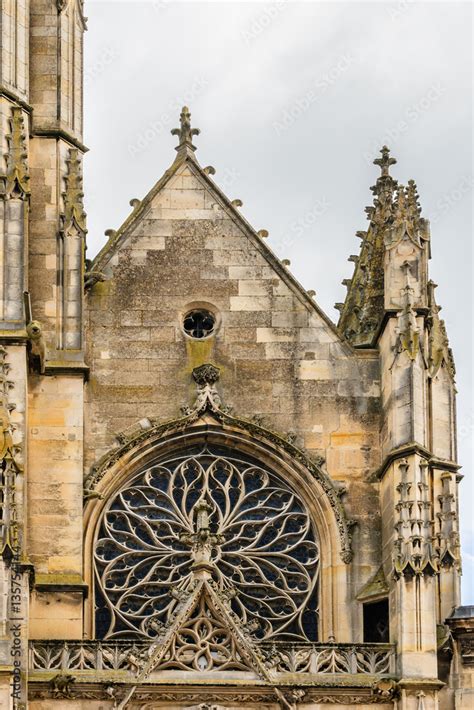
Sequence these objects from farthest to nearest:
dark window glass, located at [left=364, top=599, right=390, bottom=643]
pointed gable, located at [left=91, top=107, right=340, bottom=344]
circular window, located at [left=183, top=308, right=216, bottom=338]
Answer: pointed gable, located at [left=91, top=107, right=340, bottom=344]
circular window, located at [left=183, top=308, right=216, bottom=338]
dark window glass, located at [left=364, top=599, right=390, bottom=643]

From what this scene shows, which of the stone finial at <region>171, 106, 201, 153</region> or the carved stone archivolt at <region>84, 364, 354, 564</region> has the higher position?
the stone finial at <region>171, 106, 201, 153</region>

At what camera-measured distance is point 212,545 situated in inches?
1352

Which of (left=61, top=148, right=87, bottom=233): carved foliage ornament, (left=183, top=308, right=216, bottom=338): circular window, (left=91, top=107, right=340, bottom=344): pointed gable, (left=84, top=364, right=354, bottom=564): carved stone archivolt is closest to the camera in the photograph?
(left=84, top=364, right=354, bottom=564): carved stone archivolt

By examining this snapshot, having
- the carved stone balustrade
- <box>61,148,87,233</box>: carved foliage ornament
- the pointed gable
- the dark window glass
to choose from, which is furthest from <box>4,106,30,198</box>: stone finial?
the dark window glass

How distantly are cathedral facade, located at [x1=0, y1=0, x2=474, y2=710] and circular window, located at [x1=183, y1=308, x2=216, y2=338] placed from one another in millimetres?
25

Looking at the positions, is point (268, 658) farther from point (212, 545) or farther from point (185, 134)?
point (185, 134)

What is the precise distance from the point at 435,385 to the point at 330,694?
4594 millimetres

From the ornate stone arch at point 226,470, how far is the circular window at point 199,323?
658 mm

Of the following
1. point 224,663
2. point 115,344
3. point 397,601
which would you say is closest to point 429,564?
point 397,601

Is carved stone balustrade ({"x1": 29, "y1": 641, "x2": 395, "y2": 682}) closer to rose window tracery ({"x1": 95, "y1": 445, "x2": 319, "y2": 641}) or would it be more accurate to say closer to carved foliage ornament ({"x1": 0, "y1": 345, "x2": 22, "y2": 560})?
rose window tracery ({"x1": 95, "y1": 445, "x2": 319, "y2": 641})

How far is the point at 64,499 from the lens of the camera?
3416 cm

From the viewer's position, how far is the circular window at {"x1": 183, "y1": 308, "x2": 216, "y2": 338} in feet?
117

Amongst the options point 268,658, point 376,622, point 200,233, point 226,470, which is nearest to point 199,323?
point 200,233

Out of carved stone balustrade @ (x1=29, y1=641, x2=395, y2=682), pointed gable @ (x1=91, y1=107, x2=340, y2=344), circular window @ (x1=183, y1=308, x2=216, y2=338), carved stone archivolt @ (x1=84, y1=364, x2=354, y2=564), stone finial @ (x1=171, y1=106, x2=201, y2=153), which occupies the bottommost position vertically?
carved stone balustrade @ (x1=29, y1=641, x2=395, y2=682)
